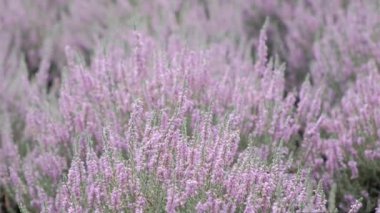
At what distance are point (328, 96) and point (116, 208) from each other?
172 centimetres

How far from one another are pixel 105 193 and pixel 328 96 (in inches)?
66.3

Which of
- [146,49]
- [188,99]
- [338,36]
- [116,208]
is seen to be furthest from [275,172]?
[338,36]

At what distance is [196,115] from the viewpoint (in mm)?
2607

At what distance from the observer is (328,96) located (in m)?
3.39

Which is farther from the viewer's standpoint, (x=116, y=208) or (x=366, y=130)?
(x=366, y=130)

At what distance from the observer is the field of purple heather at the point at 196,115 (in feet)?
6.79

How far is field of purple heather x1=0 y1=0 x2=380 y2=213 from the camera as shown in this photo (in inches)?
81.4

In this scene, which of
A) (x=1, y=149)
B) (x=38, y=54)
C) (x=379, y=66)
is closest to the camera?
(x=1, y=149)

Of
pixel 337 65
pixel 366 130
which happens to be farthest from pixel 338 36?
pixel 366 130

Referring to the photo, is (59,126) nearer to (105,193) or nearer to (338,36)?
(105,193)

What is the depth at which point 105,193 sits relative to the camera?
82.2 inches

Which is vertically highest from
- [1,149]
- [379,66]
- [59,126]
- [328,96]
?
[379,66]

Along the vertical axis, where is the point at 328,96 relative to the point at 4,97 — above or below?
above

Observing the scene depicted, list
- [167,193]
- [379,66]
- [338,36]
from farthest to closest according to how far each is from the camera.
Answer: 1. [338,36]
2. [379,66]
3. [167,193]
